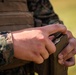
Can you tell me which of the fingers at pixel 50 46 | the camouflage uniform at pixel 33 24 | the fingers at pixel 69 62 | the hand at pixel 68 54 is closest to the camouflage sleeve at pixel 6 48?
the camouflage uniform at pixel 33 24

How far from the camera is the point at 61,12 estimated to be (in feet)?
30.2

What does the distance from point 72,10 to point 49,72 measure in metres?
7.84

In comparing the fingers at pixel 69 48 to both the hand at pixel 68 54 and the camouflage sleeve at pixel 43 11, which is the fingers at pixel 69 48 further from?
the camouflage sleeve at pixel 43 11

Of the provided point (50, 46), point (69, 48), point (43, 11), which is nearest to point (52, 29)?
point (50, 46)

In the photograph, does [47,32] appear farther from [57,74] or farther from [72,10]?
[72,10]

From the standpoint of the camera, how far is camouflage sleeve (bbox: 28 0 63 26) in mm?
2203

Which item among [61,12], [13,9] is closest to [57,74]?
[13,9]

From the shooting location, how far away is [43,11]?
88.6 inches

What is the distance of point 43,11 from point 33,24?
0.26 meters

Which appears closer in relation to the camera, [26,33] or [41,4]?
[26,33]

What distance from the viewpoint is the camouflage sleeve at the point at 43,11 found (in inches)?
86.7

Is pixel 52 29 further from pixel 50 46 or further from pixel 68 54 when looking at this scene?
pixel 68 54

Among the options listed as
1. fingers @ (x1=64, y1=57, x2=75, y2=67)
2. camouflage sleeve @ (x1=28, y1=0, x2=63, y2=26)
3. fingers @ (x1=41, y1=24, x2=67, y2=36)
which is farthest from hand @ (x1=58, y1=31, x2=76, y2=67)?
camouflage sleeve @ (x1=28, y1=0, x2=63, y2=26)

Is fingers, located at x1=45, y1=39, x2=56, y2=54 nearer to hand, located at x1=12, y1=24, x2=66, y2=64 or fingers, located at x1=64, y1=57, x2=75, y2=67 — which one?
hand, located at x1=12, y1=24, x2=66, y2=64
